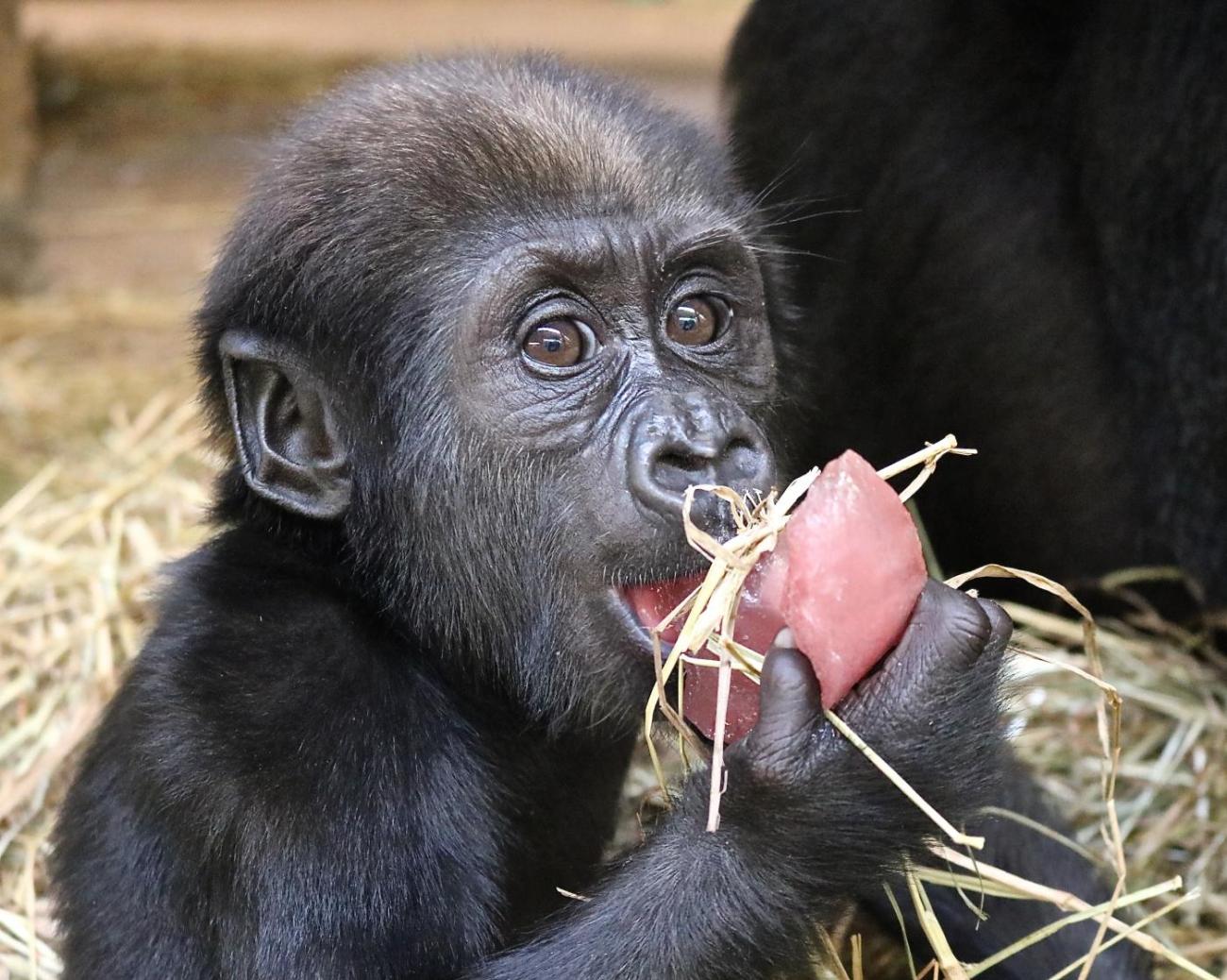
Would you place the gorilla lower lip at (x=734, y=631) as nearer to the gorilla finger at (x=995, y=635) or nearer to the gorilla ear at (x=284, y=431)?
the gorilla finger at (x=995, y=635)

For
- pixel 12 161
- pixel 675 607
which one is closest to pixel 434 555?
pixel 675 607

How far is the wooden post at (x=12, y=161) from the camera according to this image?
27.9 feet

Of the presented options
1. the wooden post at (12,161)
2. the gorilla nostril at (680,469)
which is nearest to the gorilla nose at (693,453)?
the gorilla nostril at (680,469)

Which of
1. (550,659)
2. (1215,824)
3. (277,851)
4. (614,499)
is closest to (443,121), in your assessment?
(614,499)

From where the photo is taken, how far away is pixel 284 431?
9.81 ft

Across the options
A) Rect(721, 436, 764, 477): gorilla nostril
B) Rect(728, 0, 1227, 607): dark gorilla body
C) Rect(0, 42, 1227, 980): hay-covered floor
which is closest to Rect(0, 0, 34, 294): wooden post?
Rect(0, 42, 1227, 980): hay-covered floor

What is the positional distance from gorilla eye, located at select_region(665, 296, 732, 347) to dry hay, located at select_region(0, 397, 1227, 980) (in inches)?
45.2

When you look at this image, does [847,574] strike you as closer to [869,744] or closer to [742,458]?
[869,744]

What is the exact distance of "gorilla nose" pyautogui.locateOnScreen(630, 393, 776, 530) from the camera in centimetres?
267

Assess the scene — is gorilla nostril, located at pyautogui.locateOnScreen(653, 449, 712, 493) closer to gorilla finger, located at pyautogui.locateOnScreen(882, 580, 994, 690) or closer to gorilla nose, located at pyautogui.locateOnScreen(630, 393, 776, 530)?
gorilla nose, located at pyautogui.locateOnScreen(630, 393, 776, 530)

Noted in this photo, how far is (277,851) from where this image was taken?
2664 millimetres

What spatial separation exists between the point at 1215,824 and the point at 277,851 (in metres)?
2.26

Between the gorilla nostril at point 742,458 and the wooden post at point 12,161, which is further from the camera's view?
the wooden post at point 12,161

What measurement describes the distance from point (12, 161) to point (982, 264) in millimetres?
5735
